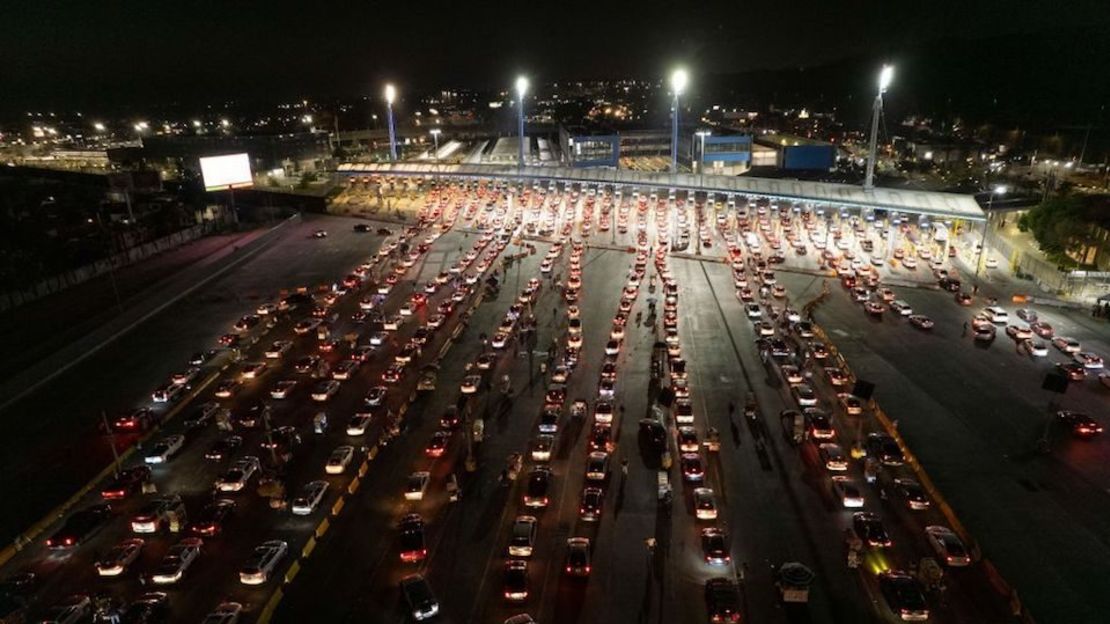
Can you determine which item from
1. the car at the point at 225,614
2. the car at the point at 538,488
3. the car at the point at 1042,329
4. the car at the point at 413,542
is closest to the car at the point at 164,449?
the car at the point at 225,614

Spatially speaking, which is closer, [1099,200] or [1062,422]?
[1062,422]

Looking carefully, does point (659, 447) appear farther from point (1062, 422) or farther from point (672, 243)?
point (672, 243)

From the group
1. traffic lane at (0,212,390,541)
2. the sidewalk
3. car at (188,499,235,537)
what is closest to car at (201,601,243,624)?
car at (188,499,235,537)

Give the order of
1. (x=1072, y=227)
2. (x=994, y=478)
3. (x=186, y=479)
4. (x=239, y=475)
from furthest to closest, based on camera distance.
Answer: (x=1072, y=227) → (x=186, y=479) → (x=239, y=475) → (x=994, y=478)

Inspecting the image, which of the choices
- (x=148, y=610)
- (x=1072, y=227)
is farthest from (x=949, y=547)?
(x=1072, y=227)

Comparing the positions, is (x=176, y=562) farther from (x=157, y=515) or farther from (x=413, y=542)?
(x=413, y=542)

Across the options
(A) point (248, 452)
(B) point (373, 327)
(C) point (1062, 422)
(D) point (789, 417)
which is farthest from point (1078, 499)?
(B) point (373, 327)

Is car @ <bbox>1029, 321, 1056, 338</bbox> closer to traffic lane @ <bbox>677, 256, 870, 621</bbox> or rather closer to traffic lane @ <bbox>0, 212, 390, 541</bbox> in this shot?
traffic lane @ <bbox>677, 256, 870, 621</bbox>
